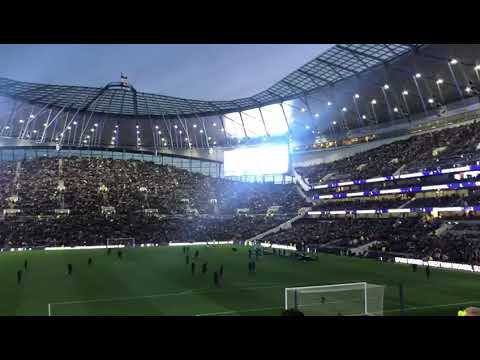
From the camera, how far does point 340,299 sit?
20672 millimetres

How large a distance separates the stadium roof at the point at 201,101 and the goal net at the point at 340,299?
1665 inches

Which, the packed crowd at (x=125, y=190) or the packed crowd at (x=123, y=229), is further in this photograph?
the packed crowd at (x=125, y=190)

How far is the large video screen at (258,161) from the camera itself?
8350 cm

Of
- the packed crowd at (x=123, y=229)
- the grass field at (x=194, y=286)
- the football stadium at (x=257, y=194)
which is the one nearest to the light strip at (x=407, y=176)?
the football stadium at (x=257, y=194)

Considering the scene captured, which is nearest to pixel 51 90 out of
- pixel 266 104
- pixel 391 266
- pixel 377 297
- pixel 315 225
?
pixel 266 104

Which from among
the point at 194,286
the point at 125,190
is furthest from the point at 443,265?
the point at 125,190

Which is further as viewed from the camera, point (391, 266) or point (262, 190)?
point (262, 190)

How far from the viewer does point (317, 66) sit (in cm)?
6606

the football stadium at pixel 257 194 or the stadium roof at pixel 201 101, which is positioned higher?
the stadium roof at pixel 201 101

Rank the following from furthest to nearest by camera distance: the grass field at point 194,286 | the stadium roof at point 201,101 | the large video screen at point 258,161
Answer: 1. the large video screen at point 258,161
2. the stadium roof at point 201,101
3. the grass field at point 194,286

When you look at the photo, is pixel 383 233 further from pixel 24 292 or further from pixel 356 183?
pixel 24 292

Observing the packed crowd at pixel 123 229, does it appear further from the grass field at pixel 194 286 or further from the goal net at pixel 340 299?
the goal net at pixel 340 299

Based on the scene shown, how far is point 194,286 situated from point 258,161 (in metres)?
57.3

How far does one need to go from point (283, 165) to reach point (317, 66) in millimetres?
22860
